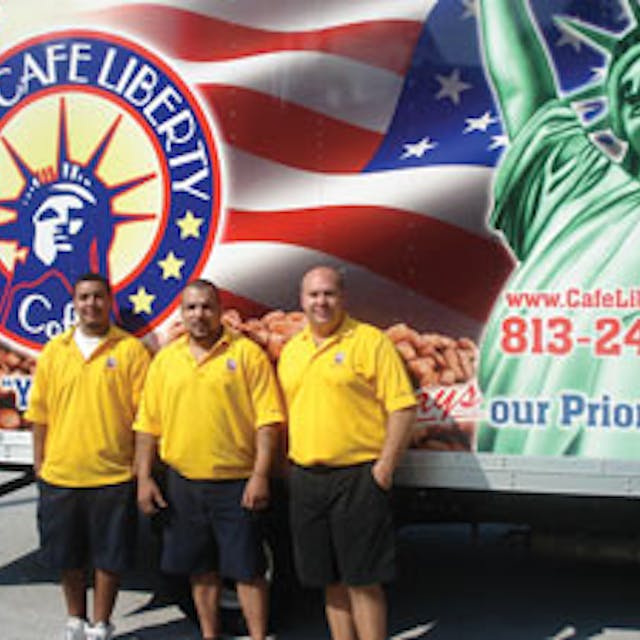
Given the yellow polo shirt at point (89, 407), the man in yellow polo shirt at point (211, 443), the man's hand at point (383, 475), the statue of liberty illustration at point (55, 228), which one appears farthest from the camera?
the statue of liberty illustration at point (55, 228)

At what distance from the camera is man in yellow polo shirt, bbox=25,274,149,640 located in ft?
13.8

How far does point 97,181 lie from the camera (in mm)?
4457

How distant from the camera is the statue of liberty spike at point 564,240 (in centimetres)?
379

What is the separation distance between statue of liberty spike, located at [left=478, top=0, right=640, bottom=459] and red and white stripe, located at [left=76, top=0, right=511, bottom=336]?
0.54ft

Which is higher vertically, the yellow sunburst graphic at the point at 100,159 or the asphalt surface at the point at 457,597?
the yellow sunburst graphic at the point at 100,159

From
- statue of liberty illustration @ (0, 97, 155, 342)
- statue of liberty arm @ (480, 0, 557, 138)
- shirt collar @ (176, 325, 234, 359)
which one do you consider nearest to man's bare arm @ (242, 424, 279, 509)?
shirt collar @ (176, 325, 234, 359)

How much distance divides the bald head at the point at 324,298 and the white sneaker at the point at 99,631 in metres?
1.71

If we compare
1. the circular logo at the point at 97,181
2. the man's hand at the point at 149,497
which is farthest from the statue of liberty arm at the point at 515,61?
the man's hand at the point at 149,497

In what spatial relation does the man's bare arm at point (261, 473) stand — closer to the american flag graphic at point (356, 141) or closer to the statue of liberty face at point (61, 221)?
the american flag graphic at point (356, 141)

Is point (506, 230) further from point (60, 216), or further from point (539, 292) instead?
point (60, 216)

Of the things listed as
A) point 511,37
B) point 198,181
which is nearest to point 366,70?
point 511,37

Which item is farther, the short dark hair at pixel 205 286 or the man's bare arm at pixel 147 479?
the man's bare arm at pixel 147 479

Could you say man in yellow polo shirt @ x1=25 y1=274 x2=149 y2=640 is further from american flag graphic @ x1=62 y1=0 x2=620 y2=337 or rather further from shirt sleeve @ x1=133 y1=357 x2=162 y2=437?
american flag graphic @ x1=62 y1=0 x2=620 y2=337

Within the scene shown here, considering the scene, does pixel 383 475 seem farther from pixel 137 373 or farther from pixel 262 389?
pixel 137 373
